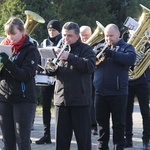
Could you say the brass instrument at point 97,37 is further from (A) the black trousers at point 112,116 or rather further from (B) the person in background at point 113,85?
(A) the black trousers at point 112,116

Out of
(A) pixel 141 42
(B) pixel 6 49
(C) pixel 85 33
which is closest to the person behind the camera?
(B) pixel 6 49

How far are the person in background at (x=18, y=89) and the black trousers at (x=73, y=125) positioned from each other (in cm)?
49

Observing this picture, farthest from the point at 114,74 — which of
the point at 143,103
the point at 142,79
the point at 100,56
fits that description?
the point at 143,103

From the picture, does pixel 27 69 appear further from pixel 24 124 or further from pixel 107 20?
pixel 107 20

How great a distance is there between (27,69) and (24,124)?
633 millimetres

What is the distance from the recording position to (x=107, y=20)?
2244 centimetres

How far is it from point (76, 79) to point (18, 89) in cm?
73

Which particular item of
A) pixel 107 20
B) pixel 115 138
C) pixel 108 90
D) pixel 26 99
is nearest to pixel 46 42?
pixel 108 90

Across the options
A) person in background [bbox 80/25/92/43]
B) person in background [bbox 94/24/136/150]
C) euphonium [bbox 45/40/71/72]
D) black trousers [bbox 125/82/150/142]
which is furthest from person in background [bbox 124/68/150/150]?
euphonium [bbox 45/40/71/72]

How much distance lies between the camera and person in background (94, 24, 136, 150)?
645cm

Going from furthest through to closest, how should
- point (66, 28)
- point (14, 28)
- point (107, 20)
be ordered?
point (107, 20) → point (66, 28) → point (14, 28)

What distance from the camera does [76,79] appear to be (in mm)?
5328

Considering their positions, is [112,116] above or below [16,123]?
below

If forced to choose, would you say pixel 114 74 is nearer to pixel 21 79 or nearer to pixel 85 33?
pixel 21 79
